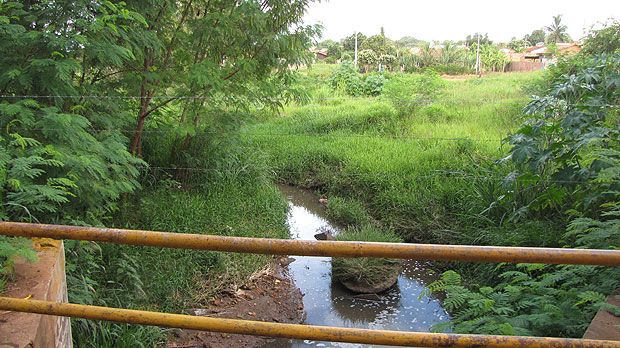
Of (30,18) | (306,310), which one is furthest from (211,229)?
(30,18)

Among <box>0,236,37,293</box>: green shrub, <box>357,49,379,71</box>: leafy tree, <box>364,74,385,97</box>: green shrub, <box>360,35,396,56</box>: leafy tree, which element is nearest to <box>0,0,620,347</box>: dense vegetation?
<box>0,236,37,293</box>: green shrub

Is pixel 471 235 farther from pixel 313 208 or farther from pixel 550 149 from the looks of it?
pixel 313 208

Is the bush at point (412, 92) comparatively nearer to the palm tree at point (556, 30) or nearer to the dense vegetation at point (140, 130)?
the dense vegetation at point (140, 130)

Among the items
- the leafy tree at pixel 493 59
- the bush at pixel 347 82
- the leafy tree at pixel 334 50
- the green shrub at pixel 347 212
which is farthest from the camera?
the leafy tree at pixel 334 50

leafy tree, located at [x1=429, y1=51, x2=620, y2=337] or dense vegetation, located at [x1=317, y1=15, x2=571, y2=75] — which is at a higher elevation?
dense vegetation, located at [x1=317, y1=15, x2=571, y2=75]

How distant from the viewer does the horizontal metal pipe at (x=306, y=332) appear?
100 cm

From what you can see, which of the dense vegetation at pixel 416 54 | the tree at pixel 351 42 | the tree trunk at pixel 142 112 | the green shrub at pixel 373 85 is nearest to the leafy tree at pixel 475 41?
the dense vegetation at pixel 416 54

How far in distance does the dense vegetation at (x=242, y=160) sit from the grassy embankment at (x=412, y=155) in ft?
0.10

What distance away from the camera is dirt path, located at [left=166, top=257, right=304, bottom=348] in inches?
155

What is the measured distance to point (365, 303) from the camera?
4.73 metres

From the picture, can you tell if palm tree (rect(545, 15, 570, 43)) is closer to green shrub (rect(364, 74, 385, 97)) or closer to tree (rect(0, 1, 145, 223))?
green shrub (rect(364, 74, 385, 97))

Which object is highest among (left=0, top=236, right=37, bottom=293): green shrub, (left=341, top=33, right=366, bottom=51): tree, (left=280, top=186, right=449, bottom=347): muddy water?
(left=341, top=33, right=366, bottom=51): tree

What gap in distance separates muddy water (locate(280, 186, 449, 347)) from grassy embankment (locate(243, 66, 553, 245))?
76 cm

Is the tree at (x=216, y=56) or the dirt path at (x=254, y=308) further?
the tree at (x=216, y=56)
